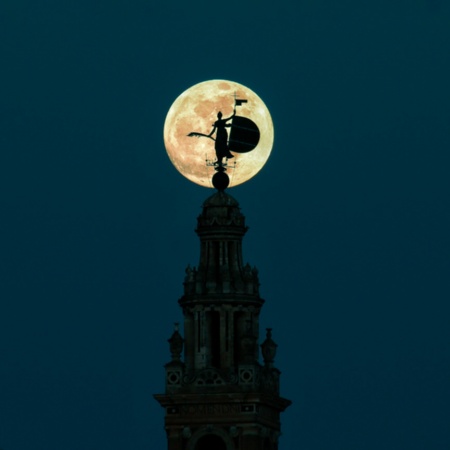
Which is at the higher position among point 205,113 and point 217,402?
point 205,113

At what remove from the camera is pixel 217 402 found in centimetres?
11869

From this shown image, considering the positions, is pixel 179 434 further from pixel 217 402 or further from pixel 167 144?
pixel 167 144

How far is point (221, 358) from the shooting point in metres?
120

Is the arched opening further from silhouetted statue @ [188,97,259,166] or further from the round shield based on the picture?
the round shield

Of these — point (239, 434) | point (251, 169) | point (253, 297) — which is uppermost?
point (251, 169)

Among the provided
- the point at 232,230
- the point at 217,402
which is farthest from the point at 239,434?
the point at 232,230

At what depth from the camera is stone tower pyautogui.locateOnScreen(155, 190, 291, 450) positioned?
11862 cm

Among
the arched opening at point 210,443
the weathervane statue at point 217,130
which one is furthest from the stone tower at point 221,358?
the weathervane statue at point 217,130

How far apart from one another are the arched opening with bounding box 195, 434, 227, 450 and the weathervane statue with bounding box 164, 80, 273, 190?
46.2 ft

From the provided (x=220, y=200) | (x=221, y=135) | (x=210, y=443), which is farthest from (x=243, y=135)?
(x=210, y=443)

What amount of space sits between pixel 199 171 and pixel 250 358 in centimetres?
1122

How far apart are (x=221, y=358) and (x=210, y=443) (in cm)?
464

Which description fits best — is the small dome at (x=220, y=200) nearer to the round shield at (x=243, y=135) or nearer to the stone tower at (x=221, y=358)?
the stone tower at (x=221, y=358)

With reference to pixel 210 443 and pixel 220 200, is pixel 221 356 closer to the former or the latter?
pixel 210 443
